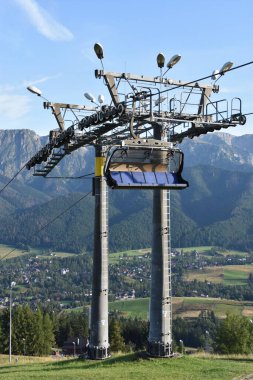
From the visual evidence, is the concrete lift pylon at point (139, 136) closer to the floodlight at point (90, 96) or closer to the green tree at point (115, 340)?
the floodlight at point (90, 96)

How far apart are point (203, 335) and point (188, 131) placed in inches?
4274

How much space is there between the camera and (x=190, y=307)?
578 ft

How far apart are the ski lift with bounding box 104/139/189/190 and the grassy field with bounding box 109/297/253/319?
146282 millimetres

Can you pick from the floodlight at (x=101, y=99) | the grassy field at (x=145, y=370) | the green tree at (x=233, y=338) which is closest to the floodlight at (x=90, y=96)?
the floodlight at (x=101, y=99)

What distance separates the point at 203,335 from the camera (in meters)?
123

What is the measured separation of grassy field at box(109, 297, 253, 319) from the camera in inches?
6409

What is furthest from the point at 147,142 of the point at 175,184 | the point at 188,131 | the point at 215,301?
the point at 215,301

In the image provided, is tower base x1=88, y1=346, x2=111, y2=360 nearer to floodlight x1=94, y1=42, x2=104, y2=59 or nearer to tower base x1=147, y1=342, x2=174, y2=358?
tower base x1=147, y1=342, x2=174, y2=358

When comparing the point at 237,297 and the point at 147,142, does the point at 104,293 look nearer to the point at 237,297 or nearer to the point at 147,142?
the point at 147,142

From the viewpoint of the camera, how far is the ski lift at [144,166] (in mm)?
14781

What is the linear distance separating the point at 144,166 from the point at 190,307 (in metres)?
168

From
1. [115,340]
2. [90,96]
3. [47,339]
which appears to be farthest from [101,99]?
[47,339]

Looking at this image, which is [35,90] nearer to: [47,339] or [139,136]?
[139,136]

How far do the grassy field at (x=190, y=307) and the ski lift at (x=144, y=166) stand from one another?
14628 centimetres
